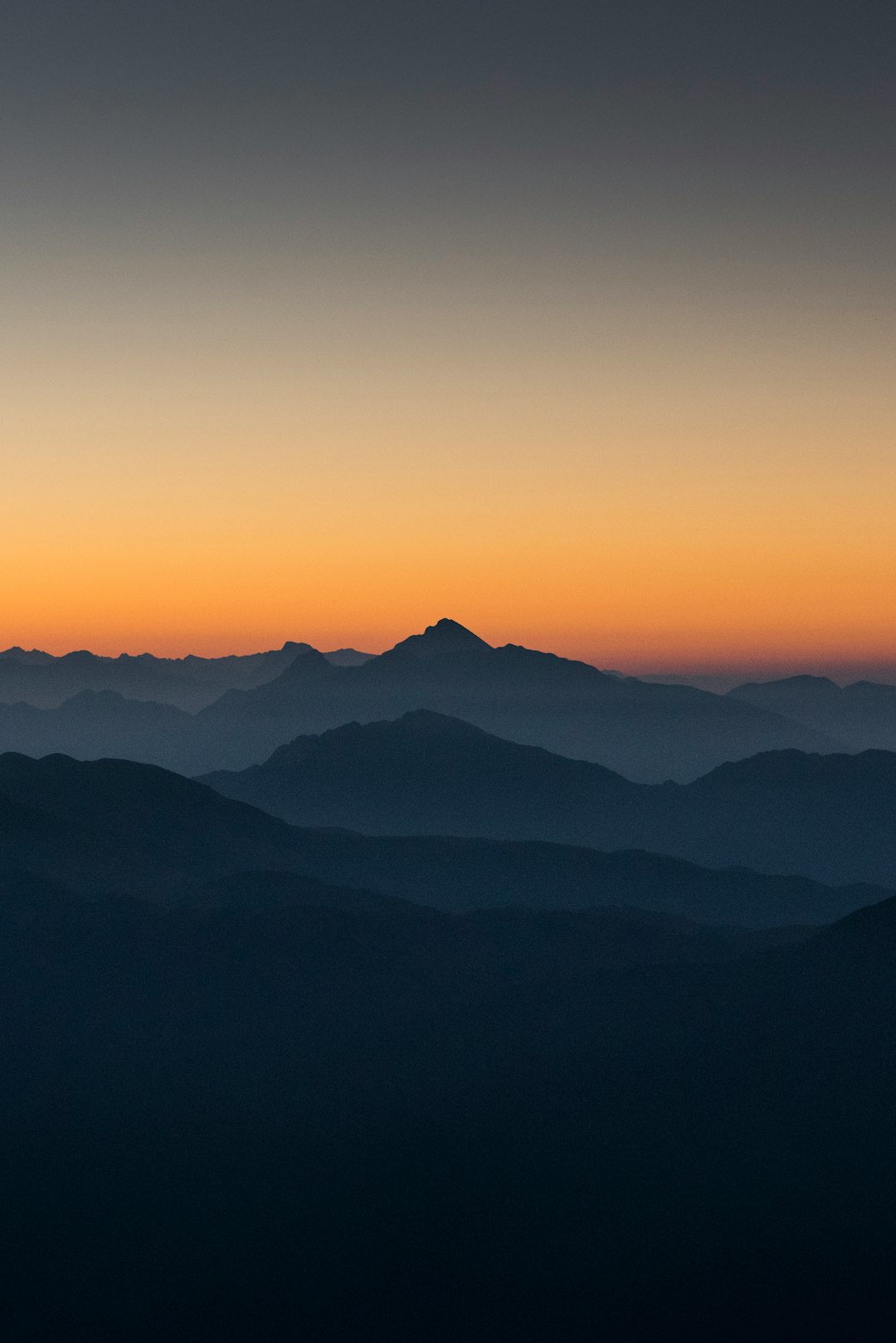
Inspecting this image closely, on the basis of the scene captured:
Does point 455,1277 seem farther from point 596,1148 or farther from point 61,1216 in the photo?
point 61,1216

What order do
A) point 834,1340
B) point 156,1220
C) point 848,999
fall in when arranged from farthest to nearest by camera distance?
1. point 848,999
2. point 156,1220
3. point 834,1340

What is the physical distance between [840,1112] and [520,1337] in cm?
5166

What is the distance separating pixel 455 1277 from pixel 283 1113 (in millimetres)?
43729

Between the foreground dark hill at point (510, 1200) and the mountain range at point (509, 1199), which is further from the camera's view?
the mountain range at point (509, 1199)

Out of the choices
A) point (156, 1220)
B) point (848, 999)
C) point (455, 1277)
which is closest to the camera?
point (455, 1277)

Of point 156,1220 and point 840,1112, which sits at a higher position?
point 840,1112

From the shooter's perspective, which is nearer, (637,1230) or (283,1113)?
(637,1230)

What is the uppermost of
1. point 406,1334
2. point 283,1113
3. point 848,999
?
point 848,999

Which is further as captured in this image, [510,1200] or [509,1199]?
[509,1199]

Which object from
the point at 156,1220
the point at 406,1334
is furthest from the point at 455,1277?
the point at 156,1220

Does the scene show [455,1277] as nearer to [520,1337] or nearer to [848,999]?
[520,1337]

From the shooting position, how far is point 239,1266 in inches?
6668

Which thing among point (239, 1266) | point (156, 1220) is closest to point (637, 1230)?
point (239, 1266)

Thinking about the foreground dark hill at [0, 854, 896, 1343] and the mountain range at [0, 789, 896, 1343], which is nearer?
the foreground dark hill at [0, 854, 896, 1343]
